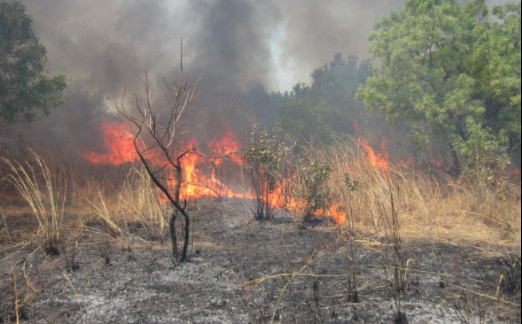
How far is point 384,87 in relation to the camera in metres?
14.6

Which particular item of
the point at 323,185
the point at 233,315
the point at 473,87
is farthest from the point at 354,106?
the point at 233,315

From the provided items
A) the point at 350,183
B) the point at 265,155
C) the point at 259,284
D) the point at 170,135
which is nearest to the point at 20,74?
the point at 265,155

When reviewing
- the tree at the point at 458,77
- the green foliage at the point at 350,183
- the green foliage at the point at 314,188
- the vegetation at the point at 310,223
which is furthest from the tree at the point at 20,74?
the tree at the point at 458,77

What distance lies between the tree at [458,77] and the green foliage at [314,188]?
5.88 m

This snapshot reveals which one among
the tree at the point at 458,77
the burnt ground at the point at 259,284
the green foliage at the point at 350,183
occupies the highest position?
the tree at the point at 458,77

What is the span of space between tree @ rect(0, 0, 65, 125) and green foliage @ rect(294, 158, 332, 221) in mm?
11193

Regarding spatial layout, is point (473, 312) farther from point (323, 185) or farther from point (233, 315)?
point (323, 185)

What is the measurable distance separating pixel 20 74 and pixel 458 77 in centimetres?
1698

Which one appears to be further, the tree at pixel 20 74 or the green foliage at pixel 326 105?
the green foliage at pixel 326 105

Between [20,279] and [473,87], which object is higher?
[473,87]

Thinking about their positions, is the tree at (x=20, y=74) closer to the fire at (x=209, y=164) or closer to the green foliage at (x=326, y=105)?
the fire at (x=209, y=164)

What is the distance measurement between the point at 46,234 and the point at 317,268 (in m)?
4.33

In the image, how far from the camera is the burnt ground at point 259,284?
3.27 meters

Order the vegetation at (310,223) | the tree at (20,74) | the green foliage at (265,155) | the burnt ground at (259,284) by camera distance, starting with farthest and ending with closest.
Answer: the tree at (20,74) < the green foliage at (265,155) < the vegetation at (310,223) < the burnt ground at (259,284)
